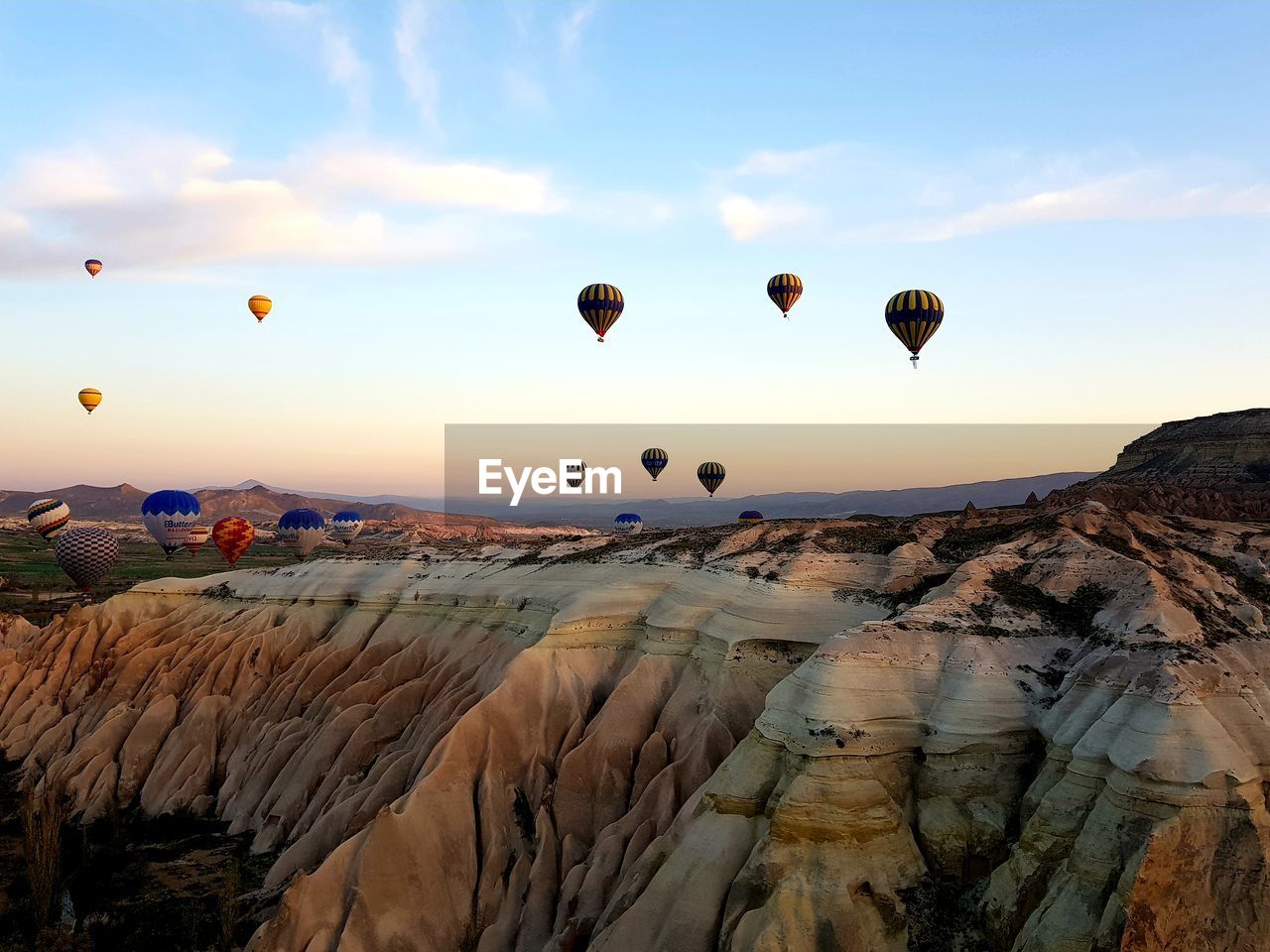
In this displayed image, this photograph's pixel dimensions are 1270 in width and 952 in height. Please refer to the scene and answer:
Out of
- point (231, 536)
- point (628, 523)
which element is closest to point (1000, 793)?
point (231, 536)

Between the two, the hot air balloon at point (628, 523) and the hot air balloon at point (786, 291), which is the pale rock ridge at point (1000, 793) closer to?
the hot air balloon at point (786, 291)

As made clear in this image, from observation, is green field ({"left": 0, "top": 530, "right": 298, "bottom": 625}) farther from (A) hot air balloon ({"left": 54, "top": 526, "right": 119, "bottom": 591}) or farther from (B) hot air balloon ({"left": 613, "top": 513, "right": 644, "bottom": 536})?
(B) hot air balloon ({"left": 613, "top": 513, "right": 644, "bottom": 536})

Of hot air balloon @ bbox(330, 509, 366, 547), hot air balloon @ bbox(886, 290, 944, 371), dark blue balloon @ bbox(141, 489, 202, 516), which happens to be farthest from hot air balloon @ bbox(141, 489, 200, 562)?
hot air balloon @ bbox(886, 290, 944, 371)

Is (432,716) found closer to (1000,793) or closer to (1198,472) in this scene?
(1000,793)

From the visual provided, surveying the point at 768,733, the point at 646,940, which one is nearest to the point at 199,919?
the point at 646,940

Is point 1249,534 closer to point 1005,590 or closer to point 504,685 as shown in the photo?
point 1005,590

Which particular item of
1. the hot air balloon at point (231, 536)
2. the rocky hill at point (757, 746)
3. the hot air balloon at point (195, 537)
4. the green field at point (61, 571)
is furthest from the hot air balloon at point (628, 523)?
the rocky hill at point (757, 746)
